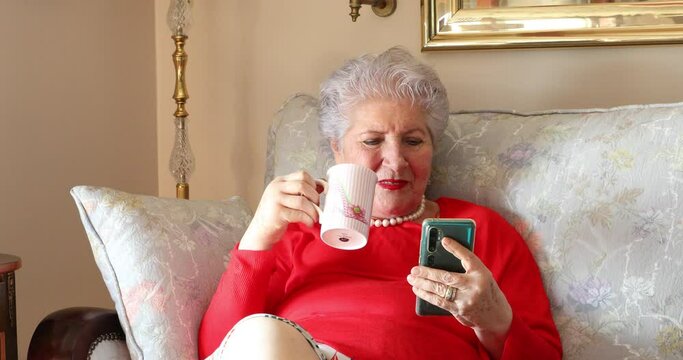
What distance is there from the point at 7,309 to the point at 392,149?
0.83 meters

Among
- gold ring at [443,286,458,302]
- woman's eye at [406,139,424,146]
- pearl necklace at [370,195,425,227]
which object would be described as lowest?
gold ring at [443,286,458,302]

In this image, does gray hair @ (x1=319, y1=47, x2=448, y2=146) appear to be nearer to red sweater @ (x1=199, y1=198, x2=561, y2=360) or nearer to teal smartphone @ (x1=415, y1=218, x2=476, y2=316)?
red sweater @ (x1=199, y1=198, x2=561, y2=360)

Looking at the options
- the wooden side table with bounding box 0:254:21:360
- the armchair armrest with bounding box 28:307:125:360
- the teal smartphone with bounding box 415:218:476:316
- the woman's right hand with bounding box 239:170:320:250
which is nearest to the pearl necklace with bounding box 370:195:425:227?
the woman's right hand with bounding box 239:170:320:250

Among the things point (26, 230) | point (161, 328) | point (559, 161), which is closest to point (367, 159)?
point (559, 161)

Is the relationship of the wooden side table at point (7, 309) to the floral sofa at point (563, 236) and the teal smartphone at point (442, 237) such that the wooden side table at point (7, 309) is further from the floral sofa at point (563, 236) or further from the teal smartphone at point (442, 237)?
the teal smartphone at point (442, 237)

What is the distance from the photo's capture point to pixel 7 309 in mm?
1741

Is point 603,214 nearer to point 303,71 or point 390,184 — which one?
point 390,184

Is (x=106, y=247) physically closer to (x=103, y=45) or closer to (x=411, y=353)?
(x=411, y=353)

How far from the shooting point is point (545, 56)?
85.3 inches

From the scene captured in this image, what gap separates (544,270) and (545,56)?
0.67 meters

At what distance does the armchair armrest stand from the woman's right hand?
332 mm

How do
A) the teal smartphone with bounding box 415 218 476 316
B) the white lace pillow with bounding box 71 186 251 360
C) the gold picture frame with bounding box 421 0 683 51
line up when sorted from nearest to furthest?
the teal smartphone with bounding box 415 218 476 316, the white lace pillow with bounding box 71 186 251 360, the gold picture frame with bounding box 421 0 683 51

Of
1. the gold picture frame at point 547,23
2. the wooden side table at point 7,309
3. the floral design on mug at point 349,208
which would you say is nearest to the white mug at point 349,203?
the floral design on mug at point 349,208

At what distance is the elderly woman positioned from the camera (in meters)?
1.43
